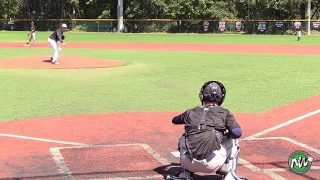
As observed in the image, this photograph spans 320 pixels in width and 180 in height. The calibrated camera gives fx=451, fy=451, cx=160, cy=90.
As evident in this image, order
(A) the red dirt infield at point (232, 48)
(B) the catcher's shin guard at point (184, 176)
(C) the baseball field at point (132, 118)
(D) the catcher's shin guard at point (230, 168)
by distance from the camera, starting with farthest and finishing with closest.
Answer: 1. (A) the red dirt infield at point (232, 48)
2. (C) the baseball field at point (132, 118)
3. (B) the catcher's shin guard at point (184, 176)
4. (D) the catcher's shin guard at point (230, 168)

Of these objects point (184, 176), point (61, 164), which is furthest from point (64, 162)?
point (184, 176)

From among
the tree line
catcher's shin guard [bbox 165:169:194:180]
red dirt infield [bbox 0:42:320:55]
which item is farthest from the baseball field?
the tree line

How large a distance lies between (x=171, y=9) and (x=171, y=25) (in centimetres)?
245

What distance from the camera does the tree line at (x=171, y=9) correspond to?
62.2m

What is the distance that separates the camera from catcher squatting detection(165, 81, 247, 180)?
5.17m

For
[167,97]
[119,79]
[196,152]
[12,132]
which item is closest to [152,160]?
[196,152]

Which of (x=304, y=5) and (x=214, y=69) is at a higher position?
(x=304, y=5)

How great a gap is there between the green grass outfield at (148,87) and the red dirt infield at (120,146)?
1006 mm

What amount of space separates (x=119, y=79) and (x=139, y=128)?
7.55 meters

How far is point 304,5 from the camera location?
6234 centimetres

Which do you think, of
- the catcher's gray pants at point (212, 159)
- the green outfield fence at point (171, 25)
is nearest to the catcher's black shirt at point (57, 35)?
the catcher's gray pants at point (212, 159)

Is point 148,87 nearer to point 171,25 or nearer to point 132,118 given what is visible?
point 132,118

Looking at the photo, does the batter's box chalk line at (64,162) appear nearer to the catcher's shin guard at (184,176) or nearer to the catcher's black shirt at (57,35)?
the catcher's shin guard at (184,176)

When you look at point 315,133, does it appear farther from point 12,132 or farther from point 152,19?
point 152,19
